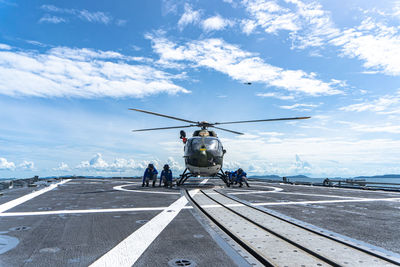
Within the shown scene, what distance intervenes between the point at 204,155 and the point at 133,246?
14.4 metres

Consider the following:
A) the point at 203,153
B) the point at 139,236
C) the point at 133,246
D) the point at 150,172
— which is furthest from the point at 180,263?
the point at 150,172

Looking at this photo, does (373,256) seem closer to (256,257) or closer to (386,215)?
(256,257)

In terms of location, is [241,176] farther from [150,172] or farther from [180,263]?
[180,263]

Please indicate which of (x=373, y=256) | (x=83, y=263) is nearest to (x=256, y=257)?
(x=373, y=256)

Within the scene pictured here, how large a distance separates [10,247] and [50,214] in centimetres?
365

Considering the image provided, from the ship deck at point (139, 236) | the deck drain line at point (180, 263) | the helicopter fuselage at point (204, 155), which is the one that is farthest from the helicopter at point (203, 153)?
the deck drain line at point (180, 263)

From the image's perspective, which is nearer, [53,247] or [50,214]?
[53,247]

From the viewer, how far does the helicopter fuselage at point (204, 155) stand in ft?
63.1

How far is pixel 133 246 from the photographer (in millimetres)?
4844

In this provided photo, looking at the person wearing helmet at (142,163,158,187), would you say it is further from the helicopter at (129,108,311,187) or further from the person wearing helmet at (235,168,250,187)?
the person wearing helmet at (235,168,250,187)

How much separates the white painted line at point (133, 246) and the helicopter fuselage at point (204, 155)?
1210 cm

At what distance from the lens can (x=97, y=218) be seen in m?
7.60

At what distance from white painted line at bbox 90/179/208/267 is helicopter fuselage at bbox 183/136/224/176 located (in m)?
12.1

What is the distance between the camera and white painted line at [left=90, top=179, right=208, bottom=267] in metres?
4.05
